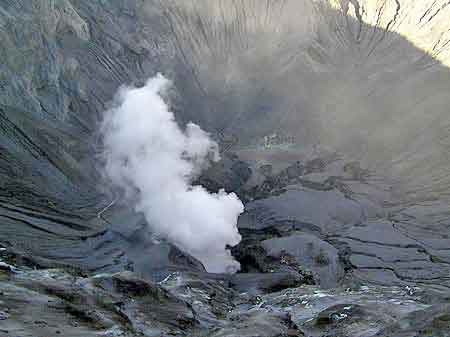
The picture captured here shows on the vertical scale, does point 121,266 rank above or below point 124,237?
below

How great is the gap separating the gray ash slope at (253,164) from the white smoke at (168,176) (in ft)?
4.05

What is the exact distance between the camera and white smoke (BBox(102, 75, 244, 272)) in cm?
2598

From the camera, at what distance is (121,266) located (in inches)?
815

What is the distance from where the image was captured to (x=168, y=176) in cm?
3083

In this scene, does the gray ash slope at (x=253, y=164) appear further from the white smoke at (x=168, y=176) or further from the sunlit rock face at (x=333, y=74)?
the white smoke at (x=168, y=176)

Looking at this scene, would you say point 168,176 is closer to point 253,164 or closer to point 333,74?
point 253,164

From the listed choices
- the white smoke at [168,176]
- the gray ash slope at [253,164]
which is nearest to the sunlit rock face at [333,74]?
the gray ash slope at [253,164]

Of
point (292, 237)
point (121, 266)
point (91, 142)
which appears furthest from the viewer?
point (91, 142)

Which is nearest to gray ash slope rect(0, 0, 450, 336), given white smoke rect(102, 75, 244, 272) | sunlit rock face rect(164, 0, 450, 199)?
sunlit rock face rect(164, 0, 450, 199)

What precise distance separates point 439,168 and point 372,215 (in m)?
8.66

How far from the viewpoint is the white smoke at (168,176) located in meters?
26.0

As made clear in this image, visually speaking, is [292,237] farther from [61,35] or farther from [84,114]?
Result: [61,35]

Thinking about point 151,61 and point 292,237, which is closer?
point 292,237

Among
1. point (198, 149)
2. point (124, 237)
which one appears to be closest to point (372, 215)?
point (198, 149)
